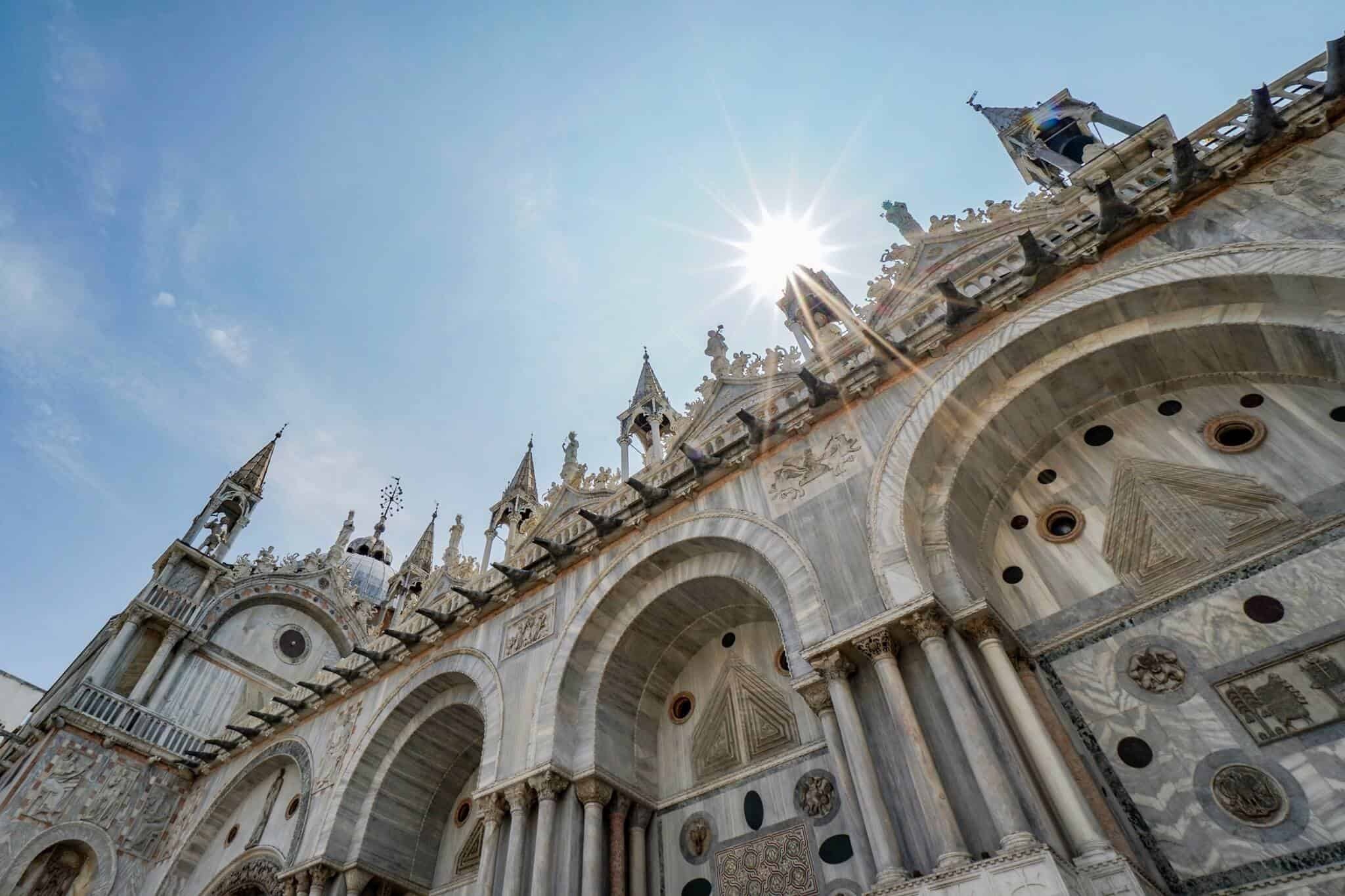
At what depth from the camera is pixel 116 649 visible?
18266 mm

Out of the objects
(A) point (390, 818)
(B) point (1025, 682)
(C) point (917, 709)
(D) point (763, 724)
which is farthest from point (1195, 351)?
(A) point (390, 818)

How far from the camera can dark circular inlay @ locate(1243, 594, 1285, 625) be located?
6582mm

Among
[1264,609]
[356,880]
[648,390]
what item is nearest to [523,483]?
[648,390]

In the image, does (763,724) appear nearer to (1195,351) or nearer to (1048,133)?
(1195,351)

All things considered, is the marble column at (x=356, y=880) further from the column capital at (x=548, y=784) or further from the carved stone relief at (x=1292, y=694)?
the carved stone relief at (x=1292, y=694)

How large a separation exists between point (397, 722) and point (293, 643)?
39.9 feet

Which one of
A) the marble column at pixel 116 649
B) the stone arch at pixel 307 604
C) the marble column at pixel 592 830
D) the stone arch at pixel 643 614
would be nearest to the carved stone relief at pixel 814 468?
the stone arch at pixel 643 614

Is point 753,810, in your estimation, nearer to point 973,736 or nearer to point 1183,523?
point 973,736

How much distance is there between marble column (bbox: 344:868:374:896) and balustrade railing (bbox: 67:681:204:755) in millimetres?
8510

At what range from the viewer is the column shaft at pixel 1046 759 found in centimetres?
568

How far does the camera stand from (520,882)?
8.63 meters

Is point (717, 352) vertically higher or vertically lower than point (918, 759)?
higher

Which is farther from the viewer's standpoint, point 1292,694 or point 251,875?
point 251,875

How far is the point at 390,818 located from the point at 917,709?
31.6 feet
